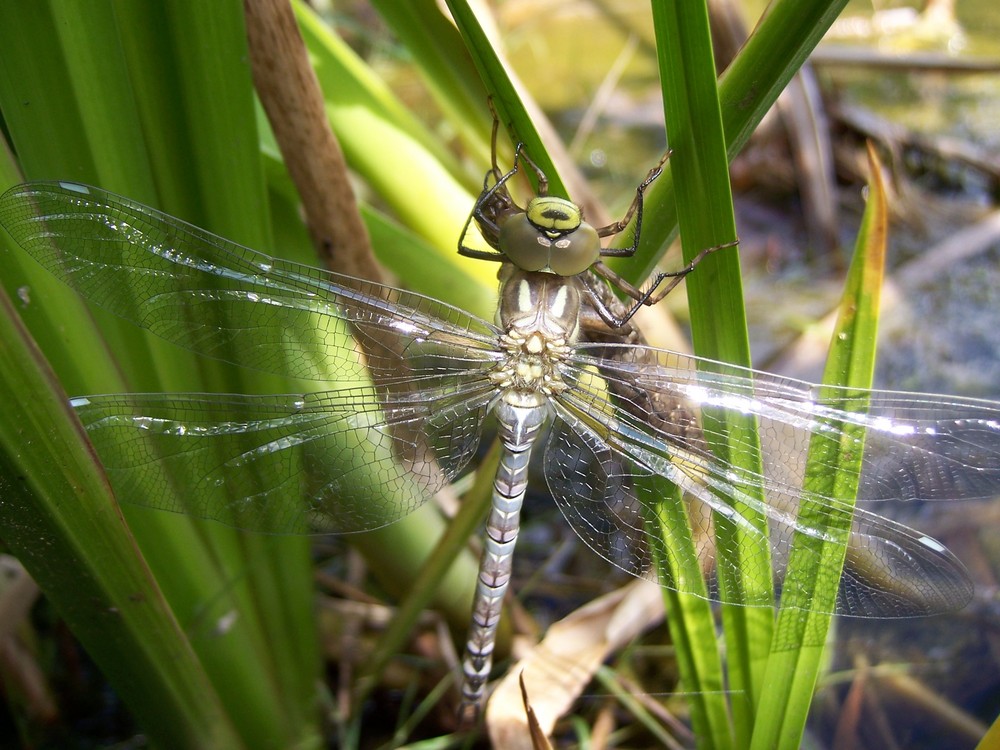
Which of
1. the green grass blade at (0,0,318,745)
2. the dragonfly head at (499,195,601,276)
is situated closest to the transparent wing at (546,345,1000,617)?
the dragonfly head at (499,195,601,276)

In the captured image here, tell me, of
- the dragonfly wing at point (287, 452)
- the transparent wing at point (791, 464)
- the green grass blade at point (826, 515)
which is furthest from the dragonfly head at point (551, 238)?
the green grass blade at point (826, 515)

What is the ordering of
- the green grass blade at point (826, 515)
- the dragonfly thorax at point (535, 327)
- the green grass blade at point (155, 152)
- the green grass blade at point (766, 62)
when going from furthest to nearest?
1. the dragonfly thorax at point (535, 327)
2. the green grass blade at point (826, 515)
3. the green grass blade at point (155, 152)
4. the green grass blade at point (766, 62)

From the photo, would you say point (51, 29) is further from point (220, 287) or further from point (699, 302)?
point (699, 302)

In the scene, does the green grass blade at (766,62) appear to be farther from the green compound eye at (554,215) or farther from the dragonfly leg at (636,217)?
the green compound eye at (554,215)

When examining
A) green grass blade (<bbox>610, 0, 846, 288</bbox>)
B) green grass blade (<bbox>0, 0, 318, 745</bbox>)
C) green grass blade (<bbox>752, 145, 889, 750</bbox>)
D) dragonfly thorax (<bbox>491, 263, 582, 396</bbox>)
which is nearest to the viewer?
green grass blade (<bbox>610, 0, 846, 288</bbox>)

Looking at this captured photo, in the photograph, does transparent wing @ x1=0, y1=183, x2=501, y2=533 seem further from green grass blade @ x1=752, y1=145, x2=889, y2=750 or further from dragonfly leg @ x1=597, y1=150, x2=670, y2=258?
green grass blade @ x1=752, y1=145, x2=889, y2=750

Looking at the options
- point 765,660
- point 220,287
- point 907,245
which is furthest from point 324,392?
point 907,245
